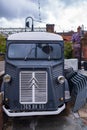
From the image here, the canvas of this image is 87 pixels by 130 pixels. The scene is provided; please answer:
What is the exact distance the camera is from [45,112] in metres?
11.4

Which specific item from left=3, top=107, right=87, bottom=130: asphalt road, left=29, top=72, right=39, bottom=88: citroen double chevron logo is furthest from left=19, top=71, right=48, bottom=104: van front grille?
left=3, top=107, right=87, bottom=130: asphalt road

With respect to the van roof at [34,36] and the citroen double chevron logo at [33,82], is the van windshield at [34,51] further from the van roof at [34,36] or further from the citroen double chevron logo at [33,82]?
the citroen double chevron logo at [33,82]

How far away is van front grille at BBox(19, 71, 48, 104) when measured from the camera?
11.2 meters

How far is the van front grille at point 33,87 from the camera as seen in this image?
1123 cm

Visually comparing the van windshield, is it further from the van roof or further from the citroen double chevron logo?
the citroen double chevron logo

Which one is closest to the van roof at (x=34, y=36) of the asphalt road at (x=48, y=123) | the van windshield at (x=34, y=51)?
the van windshield at (x=34, y=51)

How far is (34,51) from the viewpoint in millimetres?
12398

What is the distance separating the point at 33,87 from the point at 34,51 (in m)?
1.62

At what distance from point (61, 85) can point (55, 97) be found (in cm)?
61

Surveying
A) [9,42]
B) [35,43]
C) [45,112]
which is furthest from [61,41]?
[45,112]

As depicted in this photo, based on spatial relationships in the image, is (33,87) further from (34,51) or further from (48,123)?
(34,51)

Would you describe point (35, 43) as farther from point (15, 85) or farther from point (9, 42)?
point (15, 85)

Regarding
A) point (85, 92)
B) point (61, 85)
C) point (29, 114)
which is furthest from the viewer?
point (85, 92)

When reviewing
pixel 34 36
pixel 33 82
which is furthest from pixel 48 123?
pixel 34 36
